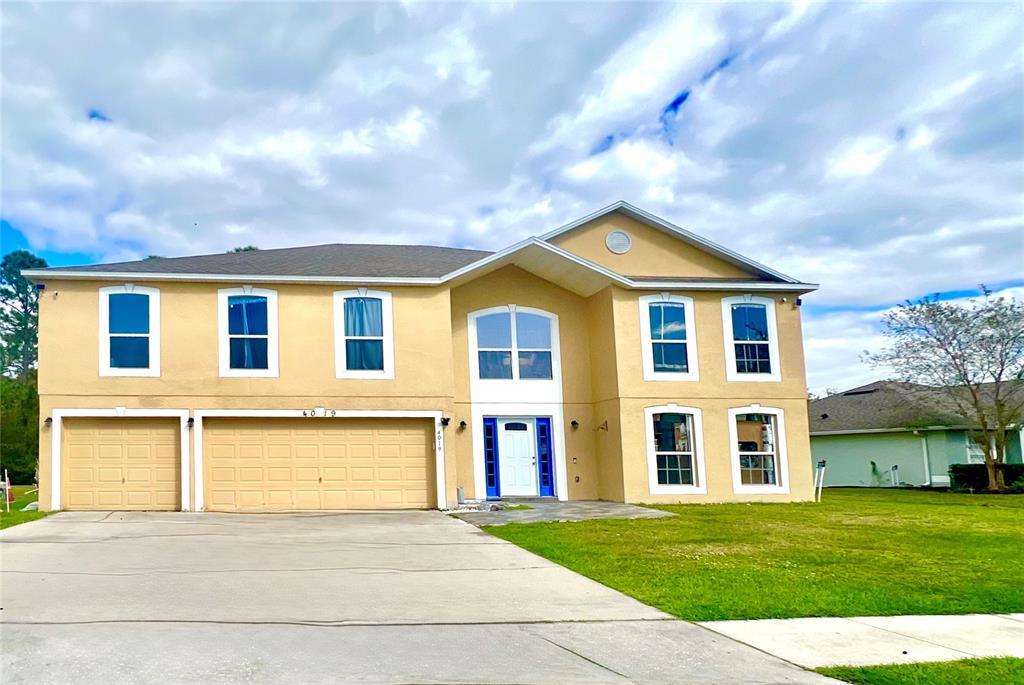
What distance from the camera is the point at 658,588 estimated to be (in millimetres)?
9969

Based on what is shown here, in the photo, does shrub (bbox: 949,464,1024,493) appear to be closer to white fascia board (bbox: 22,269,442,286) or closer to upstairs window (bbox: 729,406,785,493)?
upstairs window (bbox: 729,406,785,493)

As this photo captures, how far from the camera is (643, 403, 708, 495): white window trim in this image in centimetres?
2052

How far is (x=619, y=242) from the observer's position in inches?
855

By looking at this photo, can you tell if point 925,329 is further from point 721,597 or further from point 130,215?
point 130,215

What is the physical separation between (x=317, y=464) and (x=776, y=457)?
1080 centimetres

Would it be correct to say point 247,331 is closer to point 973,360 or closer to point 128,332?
point 128,332

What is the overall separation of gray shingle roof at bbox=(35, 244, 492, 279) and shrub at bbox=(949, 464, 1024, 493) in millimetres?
19095

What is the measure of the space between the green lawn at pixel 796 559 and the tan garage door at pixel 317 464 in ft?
13.7

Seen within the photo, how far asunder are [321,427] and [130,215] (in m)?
Answer: 15.4

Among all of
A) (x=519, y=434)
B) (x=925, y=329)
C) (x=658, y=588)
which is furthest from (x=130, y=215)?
(x=925, y=329)

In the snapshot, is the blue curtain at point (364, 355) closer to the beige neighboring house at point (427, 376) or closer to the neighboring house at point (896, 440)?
the beige neighboring house at point (427, 376)

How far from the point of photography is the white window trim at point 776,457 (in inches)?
826

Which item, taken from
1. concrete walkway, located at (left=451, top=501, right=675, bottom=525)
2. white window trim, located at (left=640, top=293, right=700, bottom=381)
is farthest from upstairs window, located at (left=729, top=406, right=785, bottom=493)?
concrete walkway, located at (left=451, top=501, right=675, bottom=525)

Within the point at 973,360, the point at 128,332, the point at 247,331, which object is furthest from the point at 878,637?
the point at 973,360
